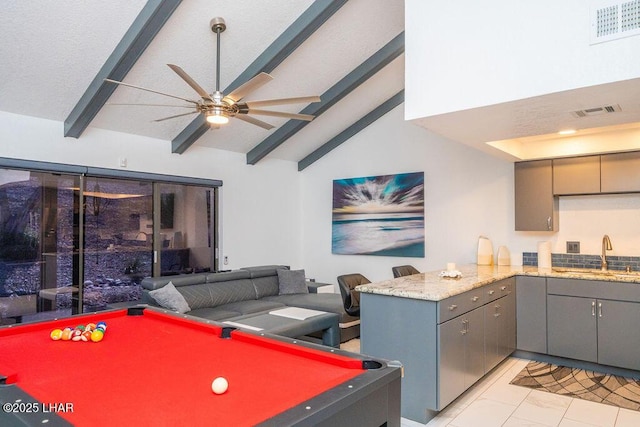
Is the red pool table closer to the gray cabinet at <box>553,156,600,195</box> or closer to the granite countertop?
the granite countertop

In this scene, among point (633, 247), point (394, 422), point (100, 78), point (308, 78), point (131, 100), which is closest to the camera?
point (394, 422)

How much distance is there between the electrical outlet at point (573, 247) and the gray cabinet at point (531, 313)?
893 mm

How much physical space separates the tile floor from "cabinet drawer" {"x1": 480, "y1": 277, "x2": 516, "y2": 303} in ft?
2.49

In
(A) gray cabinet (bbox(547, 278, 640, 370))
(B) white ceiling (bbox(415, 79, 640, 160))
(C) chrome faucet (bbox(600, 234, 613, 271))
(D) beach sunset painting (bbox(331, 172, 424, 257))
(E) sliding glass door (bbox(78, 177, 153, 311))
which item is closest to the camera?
(B) white ceiling (bbox(415, 79, 640, 160))

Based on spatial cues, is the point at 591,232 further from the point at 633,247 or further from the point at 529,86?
the point at 529,86

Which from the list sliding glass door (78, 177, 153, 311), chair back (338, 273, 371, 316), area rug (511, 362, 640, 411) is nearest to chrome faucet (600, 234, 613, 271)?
area rug (511, 362, 640, 411)

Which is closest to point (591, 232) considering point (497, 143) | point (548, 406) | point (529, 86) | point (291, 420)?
point (497, 143)

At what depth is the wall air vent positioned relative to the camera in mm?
2379

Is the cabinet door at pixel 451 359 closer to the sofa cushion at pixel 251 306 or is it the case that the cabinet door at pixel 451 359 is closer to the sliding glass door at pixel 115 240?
the sofa cushion at pixel 251 306

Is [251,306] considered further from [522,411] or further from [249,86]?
[522,411]

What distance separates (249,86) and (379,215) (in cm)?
381

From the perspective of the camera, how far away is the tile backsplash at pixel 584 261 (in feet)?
14.4

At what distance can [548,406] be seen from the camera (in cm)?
317

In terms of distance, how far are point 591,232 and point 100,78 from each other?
5453 millimetres
